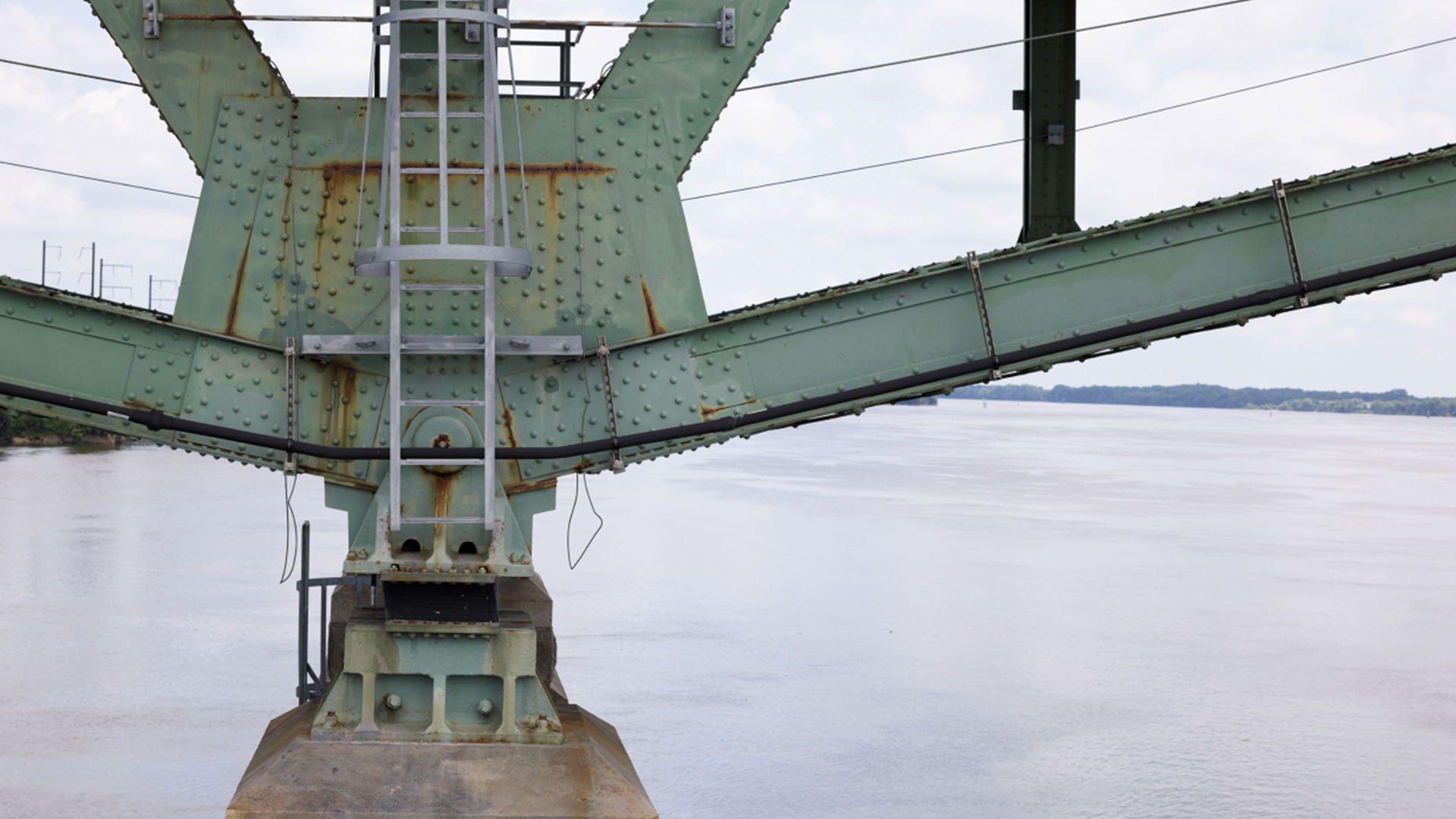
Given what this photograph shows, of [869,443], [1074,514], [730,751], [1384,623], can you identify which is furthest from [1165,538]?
[869,443]

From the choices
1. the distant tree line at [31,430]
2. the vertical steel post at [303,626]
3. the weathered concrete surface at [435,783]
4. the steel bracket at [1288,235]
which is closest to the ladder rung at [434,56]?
the weathered concrete surface at [435,783]

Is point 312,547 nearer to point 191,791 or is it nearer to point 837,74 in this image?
point 191,791

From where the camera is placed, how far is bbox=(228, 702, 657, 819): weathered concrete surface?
7.24 m

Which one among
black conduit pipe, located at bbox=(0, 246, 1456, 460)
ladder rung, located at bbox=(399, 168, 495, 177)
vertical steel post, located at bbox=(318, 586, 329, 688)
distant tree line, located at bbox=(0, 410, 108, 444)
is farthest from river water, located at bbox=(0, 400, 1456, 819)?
distant tree line, located at bbox=(0, 410, 108, 444)

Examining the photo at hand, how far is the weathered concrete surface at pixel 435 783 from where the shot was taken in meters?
7.24

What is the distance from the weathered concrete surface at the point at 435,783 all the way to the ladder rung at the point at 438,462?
1.47 metres

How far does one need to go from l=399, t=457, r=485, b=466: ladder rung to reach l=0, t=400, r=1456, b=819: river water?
4041mm

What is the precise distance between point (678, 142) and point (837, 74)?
1.72 m

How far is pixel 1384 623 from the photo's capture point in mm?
18688

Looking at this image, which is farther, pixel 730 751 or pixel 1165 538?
pixel 1165 538

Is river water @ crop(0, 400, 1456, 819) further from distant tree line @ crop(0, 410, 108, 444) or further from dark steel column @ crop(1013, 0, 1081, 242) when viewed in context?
distant tree line @ crop(0, 410, 108, 444)

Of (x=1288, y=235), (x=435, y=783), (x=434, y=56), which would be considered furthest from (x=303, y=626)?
(x=1288, y=235)

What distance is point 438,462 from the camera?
24.8 feet

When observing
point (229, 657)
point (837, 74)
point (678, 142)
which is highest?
point (837, 74)
